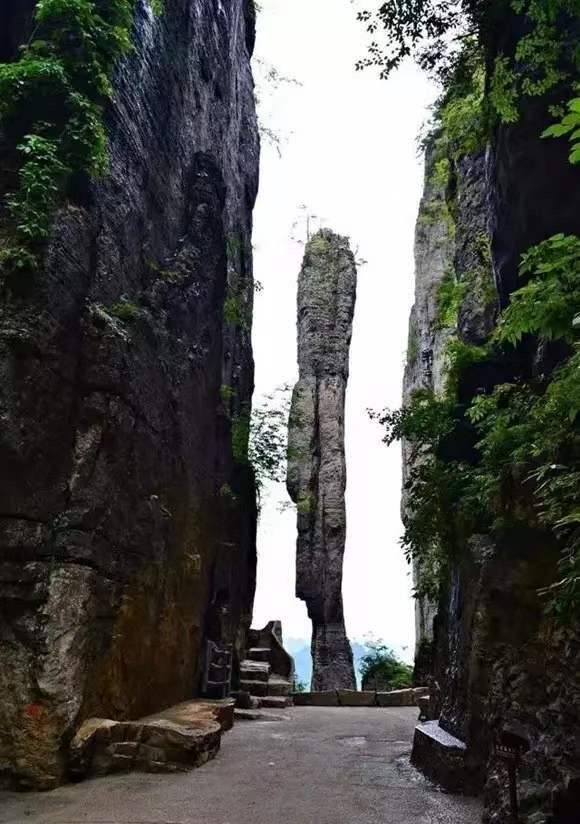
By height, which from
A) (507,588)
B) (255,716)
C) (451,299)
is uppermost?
(451,299)

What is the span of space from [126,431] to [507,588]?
4940mm

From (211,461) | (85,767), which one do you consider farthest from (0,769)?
(211,461)

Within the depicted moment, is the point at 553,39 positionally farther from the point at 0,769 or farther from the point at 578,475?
the point at 0,769

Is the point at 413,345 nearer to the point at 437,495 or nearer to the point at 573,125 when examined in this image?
the point at 437,495

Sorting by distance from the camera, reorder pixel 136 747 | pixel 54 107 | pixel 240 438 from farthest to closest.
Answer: pixel 240 438 < pixel 54 107 < pixel 136 747

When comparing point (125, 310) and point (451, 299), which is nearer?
point (125, 310)

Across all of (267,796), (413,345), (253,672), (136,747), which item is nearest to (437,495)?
(267,796)

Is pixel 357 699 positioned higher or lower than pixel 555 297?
lower

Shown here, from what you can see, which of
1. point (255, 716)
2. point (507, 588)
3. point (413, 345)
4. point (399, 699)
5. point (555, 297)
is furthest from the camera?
point (413, 345)

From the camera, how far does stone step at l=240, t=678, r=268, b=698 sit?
46.7 feet

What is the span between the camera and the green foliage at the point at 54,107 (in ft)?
23.2

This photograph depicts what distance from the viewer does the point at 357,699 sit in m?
16.5

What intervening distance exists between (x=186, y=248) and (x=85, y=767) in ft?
26.4

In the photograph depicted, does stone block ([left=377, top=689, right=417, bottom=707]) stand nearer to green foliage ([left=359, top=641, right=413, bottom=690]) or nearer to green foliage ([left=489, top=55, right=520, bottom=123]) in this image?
green foliage ([left=359, top=641, right=413, bottom=690])
